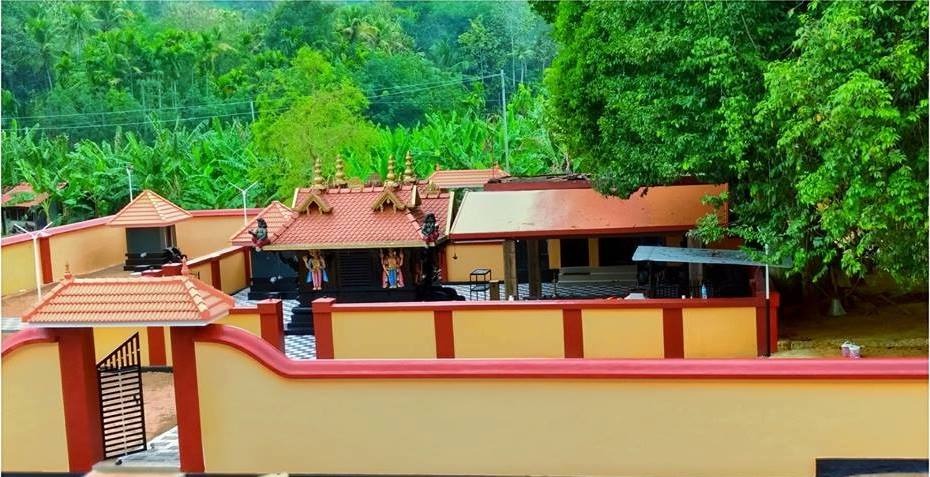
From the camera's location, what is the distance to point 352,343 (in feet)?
44.5

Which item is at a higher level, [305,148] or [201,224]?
[305,148]

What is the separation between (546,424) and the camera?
818cm

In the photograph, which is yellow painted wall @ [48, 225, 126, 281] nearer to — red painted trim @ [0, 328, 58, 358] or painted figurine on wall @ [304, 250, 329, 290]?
painted figurine on wall @ [304, 250, 329, 290]

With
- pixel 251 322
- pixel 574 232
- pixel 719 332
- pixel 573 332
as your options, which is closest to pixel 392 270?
pixel 251 322

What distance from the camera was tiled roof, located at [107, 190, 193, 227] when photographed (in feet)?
73.3

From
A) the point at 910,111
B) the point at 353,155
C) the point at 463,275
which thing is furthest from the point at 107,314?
the point at 353,155

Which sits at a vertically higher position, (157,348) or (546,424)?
(546,424)

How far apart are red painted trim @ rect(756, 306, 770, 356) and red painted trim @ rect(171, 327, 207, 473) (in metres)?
7.58

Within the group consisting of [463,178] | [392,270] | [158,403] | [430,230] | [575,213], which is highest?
[463,178]

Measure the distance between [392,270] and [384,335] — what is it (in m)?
2.73

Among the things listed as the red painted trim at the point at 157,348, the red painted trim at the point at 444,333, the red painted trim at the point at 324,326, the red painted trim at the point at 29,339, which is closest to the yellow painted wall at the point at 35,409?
the red painted trim at the point at 29,339

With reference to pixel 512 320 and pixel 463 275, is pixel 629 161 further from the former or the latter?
pixel 463 275

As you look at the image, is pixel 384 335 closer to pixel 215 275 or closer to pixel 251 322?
A: pixel 251 322

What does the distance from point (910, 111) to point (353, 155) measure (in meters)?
22.9
